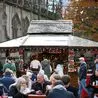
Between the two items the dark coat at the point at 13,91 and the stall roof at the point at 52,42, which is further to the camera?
the stall roof at the point at 52,42

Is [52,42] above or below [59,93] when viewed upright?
below

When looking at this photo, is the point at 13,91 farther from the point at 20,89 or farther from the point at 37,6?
the point at 37,6

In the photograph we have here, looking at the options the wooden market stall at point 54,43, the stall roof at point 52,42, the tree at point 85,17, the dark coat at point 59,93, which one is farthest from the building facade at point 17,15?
the dark coat at point 59,93

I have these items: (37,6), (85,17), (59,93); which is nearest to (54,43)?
(85,17)

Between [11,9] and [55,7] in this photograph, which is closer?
[11,9]

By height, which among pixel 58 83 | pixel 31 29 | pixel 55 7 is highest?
pixel 58 83

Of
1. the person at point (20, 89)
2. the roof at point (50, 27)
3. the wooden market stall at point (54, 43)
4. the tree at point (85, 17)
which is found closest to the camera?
the person at point (20, 89)

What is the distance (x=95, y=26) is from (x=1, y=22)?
17.4 m

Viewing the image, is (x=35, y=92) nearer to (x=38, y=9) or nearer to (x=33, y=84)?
(x=33, y=84)

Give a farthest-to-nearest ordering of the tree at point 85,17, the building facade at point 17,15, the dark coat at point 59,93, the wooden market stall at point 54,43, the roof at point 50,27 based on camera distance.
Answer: the building facade at point 17,15 < the tree at point 85,17 < the roof at point 50,27 < the wooden market stall at point 54,43 < the dark coat at point 59,93

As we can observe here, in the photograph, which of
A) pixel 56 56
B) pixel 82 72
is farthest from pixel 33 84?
pixel 56 56

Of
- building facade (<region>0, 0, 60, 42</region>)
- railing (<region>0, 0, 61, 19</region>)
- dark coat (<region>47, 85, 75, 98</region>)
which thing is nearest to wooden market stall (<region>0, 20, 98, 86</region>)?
dark coat (<region>47, 85, 75, 98</region>)

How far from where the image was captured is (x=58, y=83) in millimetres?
13117

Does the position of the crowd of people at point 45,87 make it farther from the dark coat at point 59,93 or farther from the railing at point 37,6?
the railing at point 37,6
